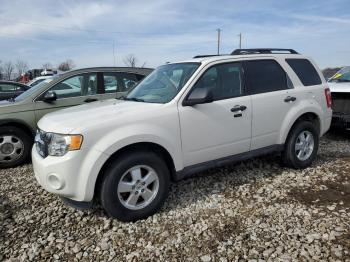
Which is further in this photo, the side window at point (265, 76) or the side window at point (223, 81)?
the side window at point (265, 76)

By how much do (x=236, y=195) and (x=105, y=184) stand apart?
1780 mm

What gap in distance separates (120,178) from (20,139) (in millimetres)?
3110

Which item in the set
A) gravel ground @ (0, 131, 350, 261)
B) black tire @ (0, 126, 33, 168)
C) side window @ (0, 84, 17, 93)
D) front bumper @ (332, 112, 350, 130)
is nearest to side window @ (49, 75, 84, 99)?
black tire @ (0, 126, 33, 168)

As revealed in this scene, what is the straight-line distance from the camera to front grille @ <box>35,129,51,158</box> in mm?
3457

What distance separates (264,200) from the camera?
4.03 m

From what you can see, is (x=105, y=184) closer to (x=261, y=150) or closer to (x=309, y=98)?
(x=261, y=150)

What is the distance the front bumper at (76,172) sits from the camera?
3207 millimetres

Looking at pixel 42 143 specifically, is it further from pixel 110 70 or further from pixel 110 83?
pixel 110 70

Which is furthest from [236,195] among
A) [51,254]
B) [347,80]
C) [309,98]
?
[347,80]

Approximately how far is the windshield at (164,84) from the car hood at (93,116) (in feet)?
0.75

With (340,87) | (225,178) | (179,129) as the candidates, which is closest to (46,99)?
(179,129)

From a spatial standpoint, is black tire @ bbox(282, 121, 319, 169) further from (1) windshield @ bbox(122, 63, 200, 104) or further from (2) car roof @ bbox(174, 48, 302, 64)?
(1) windshield @ bbox(122, 63, 200, 104)

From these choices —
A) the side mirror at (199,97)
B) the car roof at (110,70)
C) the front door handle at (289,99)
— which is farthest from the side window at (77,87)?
the front door handle at (289,99)

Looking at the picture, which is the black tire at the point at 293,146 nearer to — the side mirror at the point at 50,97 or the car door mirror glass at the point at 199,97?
the car door mirror glass at the point at 199,97
